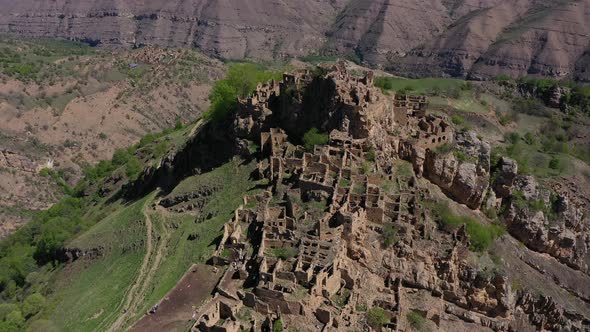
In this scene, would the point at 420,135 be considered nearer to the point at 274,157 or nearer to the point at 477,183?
the point at 477,183

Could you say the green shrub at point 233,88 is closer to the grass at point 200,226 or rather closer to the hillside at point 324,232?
the hillside at point 324,232

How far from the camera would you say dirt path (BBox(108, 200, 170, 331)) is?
6550 cm

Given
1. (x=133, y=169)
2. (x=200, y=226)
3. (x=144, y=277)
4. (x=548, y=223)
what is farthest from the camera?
(x=133, y=169)

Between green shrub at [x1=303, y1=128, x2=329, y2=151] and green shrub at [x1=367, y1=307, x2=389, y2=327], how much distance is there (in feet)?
90.4

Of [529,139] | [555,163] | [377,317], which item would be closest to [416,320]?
[377,317]

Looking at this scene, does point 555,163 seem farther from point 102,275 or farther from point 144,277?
point 102,275

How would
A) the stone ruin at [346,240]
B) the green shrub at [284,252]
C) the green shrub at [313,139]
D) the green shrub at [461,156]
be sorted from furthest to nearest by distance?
the green shrub at [461,156], the green shrub at [313,139], the green shrub at [284,252], the stone ruin at [346,240]

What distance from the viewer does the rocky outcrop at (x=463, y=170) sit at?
266ft

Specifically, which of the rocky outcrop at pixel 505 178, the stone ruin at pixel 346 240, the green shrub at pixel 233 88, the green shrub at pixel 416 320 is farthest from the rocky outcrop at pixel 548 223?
the green shrub at pixel 233 88

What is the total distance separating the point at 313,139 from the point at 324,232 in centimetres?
2135

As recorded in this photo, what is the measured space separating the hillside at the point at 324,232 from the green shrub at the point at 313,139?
1.33ft

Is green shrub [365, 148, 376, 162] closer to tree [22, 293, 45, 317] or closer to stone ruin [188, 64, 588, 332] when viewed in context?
stone ruin [188, 64, 588, 332]

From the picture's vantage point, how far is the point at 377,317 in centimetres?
5284

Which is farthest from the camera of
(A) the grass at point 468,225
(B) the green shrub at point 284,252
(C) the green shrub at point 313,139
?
(C) the green shrub at point 313,139
